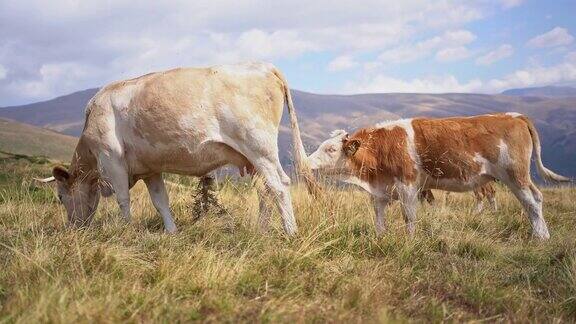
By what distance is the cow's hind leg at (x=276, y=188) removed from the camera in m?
6.14

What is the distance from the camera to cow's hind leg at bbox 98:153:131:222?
661cm

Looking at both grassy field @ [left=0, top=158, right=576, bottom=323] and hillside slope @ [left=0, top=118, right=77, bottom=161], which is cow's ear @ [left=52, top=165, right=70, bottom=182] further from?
hillside slope @ [left=0, top=118, right=77, bottom=161]

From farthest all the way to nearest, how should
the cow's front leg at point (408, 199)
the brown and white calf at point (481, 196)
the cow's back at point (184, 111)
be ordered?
the brown and white calf at point (481, 196), the cow's front leg at point (408, 199), the cow's back at point (184, 111)

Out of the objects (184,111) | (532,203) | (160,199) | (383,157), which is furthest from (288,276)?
(532,203)

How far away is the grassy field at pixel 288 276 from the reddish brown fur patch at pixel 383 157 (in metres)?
1.64

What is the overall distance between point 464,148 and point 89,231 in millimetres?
5734

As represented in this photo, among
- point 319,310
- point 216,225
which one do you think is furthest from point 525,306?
point 216,225

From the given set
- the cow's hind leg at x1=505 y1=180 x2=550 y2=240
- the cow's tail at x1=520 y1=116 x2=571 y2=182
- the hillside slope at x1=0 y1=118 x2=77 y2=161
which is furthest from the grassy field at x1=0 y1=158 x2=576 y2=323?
the hillside slope at x1=0 y1=118 x2=77 y2=161

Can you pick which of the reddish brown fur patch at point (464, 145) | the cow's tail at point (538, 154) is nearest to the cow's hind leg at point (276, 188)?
the reddish brown fur patch at point (464, 145)

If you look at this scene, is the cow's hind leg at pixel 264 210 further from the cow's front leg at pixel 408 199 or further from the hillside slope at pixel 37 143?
the hillside slope at pixel 37 143

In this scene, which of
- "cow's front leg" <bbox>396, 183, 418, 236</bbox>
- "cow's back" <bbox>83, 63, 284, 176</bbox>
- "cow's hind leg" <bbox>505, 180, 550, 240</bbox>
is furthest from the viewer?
"cow's hind leg" <bbox>505, 180, 550, 240</bbox>

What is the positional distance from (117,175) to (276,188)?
2.06m

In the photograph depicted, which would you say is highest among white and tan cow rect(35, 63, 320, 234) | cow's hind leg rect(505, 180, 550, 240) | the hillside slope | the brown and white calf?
white and tan cow rect(35, 63, 320, 234)

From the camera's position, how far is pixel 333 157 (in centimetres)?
913
